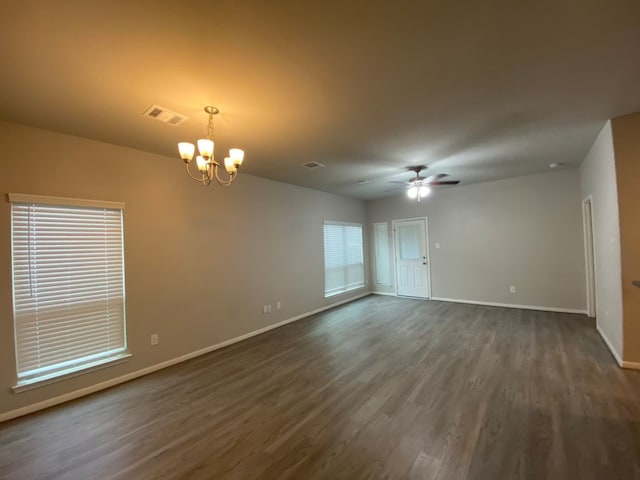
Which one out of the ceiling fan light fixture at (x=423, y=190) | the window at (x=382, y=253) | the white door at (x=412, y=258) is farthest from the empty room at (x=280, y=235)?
the window at (x=382, y=253)

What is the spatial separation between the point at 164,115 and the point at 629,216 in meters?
4.74

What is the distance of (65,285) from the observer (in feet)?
9.48

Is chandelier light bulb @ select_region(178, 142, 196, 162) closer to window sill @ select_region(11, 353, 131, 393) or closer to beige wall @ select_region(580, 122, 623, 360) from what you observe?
window sill @ select_region(11, 353, 131, 393)

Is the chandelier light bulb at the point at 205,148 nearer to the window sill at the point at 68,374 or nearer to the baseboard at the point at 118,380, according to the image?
the window sill at the point at 68,374

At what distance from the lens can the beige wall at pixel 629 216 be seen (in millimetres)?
2930

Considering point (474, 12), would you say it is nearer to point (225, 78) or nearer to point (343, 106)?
point (343, 106)

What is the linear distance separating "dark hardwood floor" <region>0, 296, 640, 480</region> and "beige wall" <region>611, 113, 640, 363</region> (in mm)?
493

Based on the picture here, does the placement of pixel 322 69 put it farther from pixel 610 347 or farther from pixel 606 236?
pixel 610 347

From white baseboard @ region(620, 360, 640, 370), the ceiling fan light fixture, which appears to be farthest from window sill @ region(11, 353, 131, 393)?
white baseboard @ region(620, 360, 640, 370)

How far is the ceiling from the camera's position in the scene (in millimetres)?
1525

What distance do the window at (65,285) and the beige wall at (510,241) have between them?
20.0ft

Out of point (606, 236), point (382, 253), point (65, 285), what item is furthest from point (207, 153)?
point (382, 253)

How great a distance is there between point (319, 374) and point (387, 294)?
4675mm

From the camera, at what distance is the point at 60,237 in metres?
2.87
